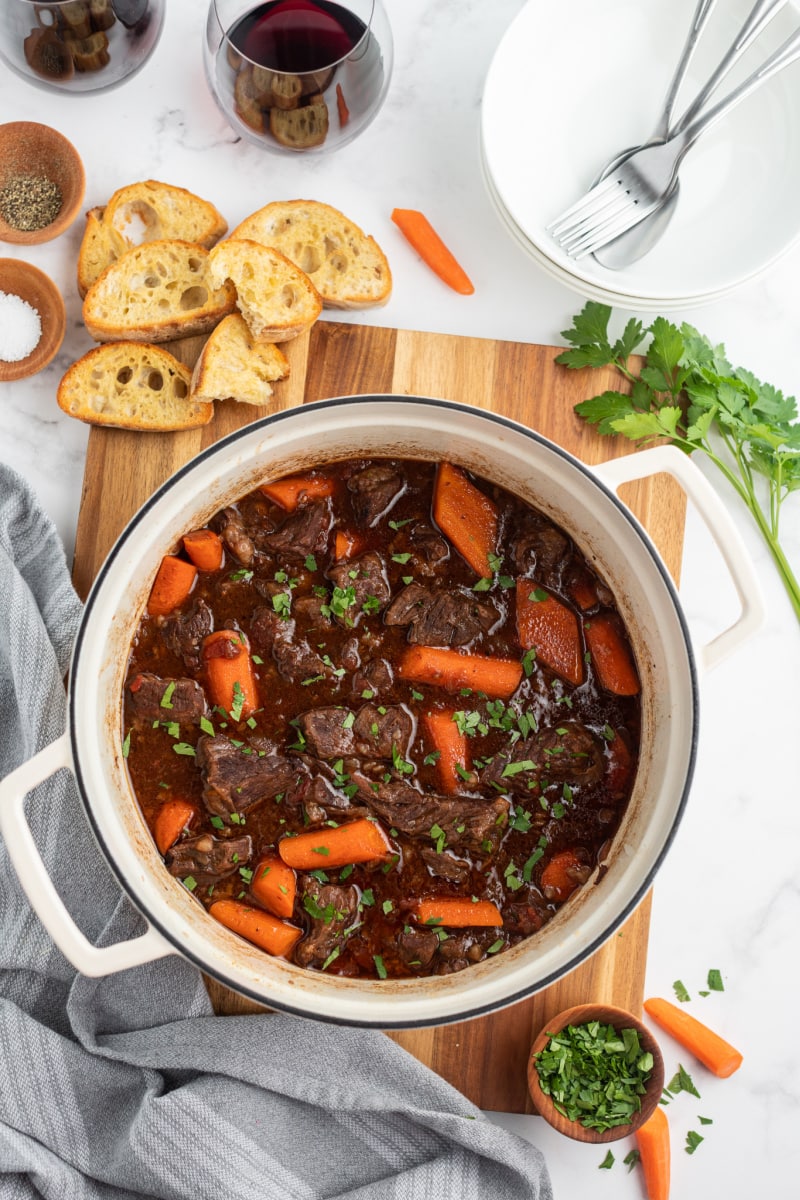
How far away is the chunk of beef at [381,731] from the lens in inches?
116

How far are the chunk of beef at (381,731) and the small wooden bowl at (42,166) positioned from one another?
183 centimetres

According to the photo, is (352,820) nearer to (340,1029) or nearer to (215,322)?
(340,1029)

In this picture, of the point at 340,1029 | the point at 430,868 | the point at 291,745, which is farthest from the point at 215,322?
the point at 340,1029

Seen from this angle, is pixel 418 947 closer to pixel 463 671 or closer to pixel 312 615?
pixel 463 671

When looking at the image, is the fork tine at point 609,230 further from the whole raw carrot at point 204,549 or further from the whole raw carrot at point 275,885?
the whole raw carrot at point 275,885

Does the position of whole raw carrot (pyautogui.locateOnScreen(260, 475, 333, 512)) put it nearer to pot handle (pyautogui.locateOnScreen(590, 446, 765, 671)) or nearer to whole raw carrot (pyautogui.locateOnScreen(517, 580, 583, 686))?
whole raw carrot (pyautogui.locateOnScreen(517, 580, 583, 686))

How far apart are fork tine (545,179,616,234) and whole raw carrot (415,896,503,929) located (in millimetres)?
2083

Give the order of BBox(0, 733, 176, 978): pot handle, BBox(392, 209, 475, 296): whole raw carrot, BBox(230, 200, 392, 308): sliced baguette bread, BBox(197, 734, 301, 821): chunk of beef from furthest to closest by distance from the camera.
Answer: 1. BBox(392, 209, 475, 296): whole raw carrot
2. BBox(230, 200, 392, 308): sliced baguette bread
3. BBox(197, 734, 301, 821): chunk of beef
4. BBox(0, 733, 176, 978): pot handle

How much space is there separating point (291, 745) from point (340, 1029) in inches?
34.6

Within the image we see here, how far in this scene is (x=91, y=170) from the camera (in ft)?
11.1

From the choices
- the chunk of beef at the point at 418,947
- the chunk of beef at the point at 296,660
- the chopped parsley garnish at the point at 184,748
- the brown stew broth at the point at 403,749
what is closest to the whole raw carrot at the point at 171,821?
the brown stew broth at the point at 403,749

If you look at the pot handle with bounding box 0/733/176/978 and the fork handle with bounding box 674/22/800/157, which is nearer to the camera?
the pot handle with bounding box 0/733/176/978

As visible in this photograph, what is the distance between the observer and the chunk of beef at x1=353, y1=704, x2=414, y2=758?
9.68 ft

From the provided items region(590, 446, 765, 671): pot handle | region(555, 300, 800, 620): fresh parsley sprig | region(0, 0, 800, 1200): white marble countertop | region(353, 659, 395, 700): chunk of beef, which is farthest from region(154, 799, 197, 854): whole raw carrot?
region(555, 300, 800, 620): fresh parsley sprig
